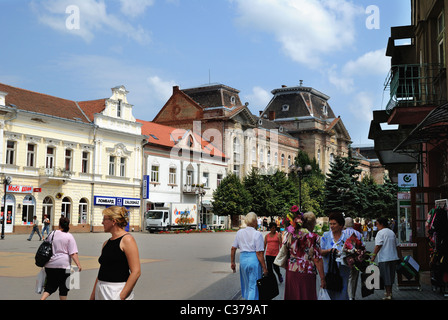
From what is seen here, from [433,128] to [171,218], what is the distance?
40.1m

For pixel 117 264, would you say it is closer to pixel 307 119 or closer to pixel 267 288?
pixel 267 288

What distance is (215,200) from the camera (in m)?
59.1

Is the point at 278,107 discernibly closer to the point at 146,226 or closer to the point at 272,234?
the point at 146,226

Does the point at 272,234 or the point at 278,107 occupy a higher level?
the point at 278,107

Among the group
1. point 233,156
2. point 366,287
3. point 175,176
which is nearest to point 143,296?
point 366,287

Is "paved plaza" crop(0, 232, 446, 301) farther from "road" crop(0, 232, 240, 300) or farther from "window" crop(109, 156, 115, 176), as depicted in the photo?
"window" crop(109, 156, 115, 176)

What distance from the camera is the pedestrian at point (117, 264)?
5.11 m

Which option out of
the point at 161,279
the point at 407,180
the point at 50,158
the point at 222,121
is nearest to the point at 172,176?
the point at 222,121

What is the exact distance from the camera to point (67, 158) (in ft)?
151

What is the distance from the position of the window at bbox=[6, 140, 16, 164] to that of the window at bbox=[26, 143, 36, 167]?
1264mm

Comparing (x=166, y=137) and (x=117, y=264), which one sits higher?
(x=166, y=137)

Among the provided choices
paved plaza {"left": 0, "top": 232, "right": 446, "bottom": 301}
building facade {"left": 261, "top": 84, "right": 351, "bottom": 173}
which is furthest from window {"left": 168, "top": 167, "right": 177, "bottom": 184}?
paved plaza {"left": 0, "top": 232, "right": 446, "bottom": 301}
